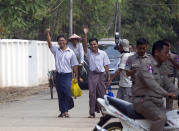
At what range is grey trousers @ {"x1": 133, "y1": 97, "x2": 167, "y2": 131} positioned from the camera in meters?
6.86

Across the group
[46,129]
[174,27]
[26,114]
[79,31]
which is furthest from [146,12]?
[46,129]

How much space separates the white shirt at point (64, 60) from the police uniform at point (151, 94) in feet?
15.8

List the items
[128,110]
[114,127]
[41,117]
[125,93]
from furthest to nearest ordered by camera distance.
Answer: [41,117], [125,93], [114,127], [128,110]

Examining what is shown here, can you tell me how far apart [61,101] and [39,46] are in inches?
507

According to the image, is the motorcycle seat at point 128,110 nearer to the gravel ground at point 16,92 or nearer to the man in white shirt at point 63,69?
the man in white shirt at point 63,69

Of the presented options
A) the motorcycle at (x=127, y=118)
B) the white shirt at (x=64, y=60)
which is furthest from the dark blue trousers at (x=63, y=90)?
the motorcycle at (x=127, y=118)

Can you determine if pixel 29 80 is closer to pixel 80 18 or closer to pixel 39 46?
pixel 39 46

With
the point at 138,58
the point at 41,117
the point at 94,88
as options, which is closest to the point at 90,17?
the point at 41,117

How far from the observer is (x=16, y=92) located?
19.9 m

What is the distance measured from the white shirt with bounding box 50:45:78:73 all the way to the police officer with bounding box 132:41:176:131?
481 cm

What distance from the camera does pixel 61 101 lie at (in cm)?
1189

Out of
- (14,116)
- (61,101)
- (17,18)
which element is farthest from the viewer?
(17,18)

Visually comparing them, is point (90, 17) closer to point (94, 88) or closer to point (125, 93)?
point (94, 88)

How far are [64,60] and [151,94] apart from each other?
16.6ft
